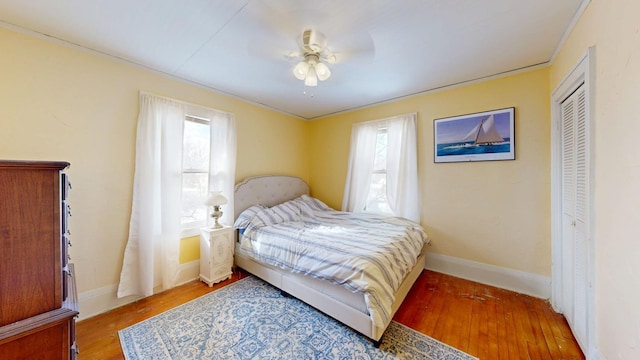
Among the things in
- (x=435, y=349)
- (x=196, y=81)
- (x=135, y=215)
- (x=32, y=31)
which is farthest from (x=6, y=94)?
(x=435, y=349)

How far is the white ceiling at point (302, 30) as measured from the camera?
1.54 m

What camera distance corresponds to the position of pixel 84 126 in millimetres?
2033

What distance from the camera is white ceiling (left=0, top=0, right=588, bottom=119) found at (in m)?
A: 1.54

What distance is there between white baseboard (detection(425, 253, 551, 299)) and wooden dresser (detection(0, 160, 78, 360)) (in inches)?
133

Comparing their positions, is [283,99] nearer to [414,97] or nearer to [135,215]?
[414,97]

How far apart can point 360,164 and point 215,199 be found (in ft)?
7.10

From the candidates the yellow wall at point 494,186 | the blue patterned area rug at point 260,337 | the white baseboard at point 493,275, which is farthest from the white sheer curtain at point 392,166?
the blue patterned area rug at point 260,337

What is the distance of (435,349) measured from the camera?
5.45 ft

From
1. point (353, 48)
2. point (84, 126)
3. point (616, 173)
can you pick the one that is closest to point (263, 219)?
point (84, 126)

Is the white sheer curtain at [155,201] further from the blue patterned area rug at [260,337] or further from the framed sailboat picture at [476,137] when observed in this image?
the framed sailboat picture at [476,137]

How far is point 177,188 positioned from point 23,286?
1783 mm

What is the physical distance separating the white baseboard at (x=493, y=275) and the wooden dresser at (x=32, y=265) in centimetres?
337

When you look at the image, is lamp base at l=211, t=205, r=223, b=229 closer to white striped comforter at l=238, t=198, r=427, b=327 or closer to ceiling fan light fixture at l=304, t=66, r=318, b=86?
white striped comforter at l=238, t=198, r=427, b=327

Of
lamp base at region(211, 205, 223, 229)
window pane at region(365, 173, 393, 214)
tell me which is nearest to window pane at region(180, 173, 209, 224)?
lamp base at region(211, 205, 223, 229)
